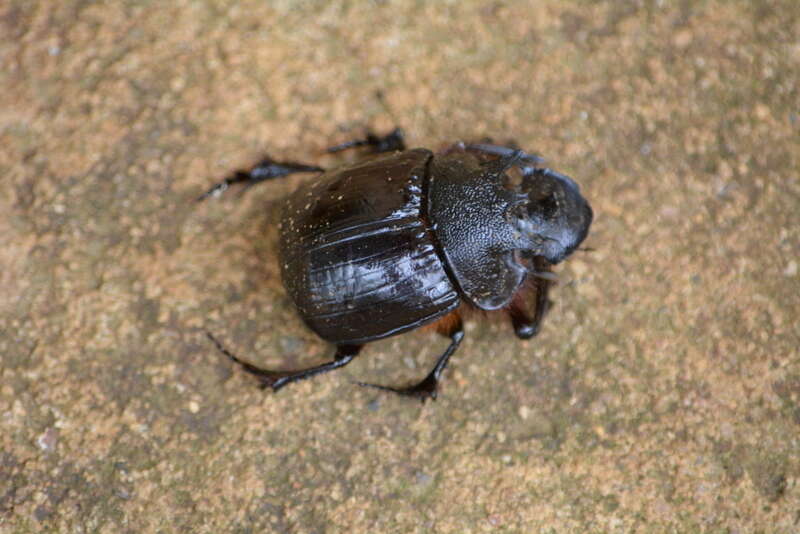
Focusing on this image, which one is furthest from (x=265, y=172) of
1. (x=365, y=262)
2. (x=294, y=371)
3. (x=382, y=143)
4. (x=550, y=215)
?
(x=550, y=215)

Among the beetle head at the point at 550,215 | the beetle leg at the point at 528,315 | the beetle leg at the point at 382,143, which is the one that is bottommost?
the beetle leg at the point at 528,315

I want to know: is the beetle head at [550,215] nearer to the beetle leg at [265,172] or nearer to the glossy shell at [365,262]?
the glossy shell at [365,262]

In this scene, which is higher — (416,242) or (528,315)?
(416,242)

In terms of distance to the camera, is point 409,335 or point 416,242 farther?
point 409,335

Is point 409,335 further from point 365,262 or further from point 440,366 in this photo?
point 365,262

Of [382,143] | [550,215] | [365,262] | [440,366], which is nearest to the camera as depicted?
[365,262]

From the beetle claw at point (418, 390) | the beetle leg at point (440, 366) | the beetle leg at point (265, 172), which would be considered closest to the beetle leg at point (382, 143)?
the beetle leg at point (265, 172)

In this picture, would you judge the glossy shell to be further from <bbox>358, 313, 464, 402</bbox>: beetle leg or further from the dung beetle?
<bbox>358, 313, 464, 402</bbox>: beetle leg
